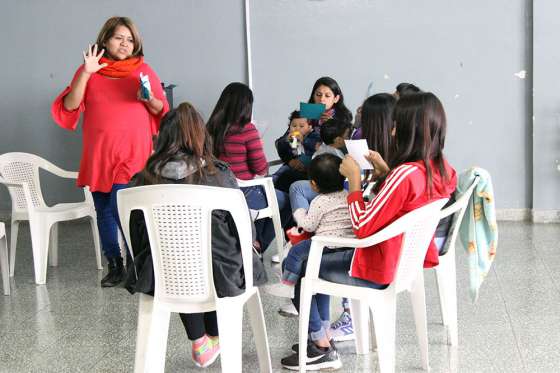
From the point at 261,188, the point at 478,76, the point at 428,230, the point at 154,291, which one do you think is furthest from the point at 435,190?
the point at 478,76

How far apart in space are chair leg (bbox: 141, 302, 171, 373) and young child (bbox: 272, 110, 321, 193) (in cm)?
180

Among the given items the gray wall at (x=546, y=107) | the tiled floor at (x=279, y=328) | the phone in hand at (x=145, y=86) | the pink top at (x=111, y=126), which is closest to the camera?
the tiled floor at (x=279, y=328)

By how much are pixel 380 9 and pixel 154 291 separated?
382 centimetres

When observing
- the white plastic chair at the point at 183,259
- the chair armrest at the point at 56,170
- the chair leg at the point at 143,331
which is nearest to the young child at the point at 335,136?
the white plastic chair at the point at 183,259

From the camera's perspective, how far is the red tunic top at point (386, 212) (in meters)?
2.85

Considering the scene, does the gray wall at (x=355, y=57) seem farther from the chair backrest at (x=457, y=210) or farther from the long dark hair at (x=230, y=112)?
the chair backrest at (x=457, y=210)

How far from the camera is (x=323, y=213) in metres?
3.11

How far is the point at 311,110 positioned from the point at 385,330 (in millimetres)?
1757

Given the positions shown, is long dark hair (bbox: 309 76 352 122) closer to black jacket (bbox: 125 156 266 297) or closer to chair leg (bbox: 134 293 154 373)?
black jacket (bbox: 125 156 266 297)

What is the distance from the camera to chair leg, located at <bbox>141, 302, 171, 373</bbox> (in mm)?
2879

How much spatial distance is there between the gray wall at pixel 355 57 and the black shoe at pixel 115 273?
1911mm

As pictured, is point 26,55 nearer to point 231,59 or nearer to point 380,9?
point 231,59

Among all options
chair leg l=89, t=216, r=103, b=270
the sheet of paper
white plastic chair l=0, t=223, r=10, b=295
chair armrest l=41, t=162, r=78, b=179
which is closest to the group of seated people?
the sheet of paper

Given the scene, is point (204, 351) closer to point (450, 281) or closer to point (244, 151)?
point (450, 281)
